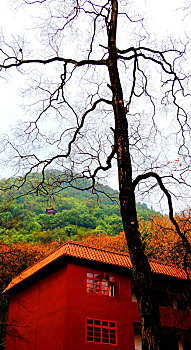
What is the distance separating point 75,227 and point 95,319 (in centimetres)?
3413

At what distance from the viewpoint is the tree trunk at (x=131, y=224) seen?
4683mm

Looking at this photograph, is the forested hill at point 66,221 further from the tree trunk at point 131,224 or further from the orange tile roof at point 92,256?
the tree trunk at point 131,224

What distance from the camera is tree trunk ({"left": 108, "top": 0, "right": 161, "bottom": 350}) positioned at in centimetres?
468

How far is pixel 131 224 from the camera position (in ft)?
18.0

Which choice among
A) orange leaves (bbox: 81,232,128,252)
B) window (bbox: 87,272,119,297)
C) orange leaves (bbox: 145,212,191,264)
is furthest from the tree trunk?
orange leaves (bbox: 81,232,128,252)

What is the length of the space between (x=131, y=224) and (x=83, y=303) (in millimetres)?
11292

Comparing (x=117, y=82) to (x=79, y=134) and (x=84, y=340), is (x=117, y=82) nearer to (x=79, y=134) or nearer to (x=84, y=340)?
(x=79, y=134)

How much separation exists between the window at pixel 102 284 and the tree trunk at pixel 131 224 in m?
11.7

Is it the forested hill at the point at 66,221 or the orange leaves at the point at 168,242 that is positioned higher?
the forested hill at the point at 66,221

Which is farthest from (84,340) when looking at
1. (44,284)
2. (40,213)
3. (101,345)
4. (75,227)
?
(40,213)

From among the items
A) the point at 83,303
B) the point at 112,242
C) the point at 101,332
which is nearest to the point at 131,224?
the point at 83,303

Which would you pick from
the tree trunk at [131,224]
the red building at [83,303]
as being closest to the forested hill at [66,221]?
the red building at [83,303]

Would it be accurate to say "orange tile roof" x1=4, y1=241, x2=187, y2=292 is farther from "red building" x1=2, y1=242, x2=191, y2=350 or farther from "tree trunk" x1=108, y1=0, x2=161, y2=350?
"tree trunk" x1=108, y1=0, x2=161, y2=350

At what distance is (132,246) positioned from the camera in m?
5.35
